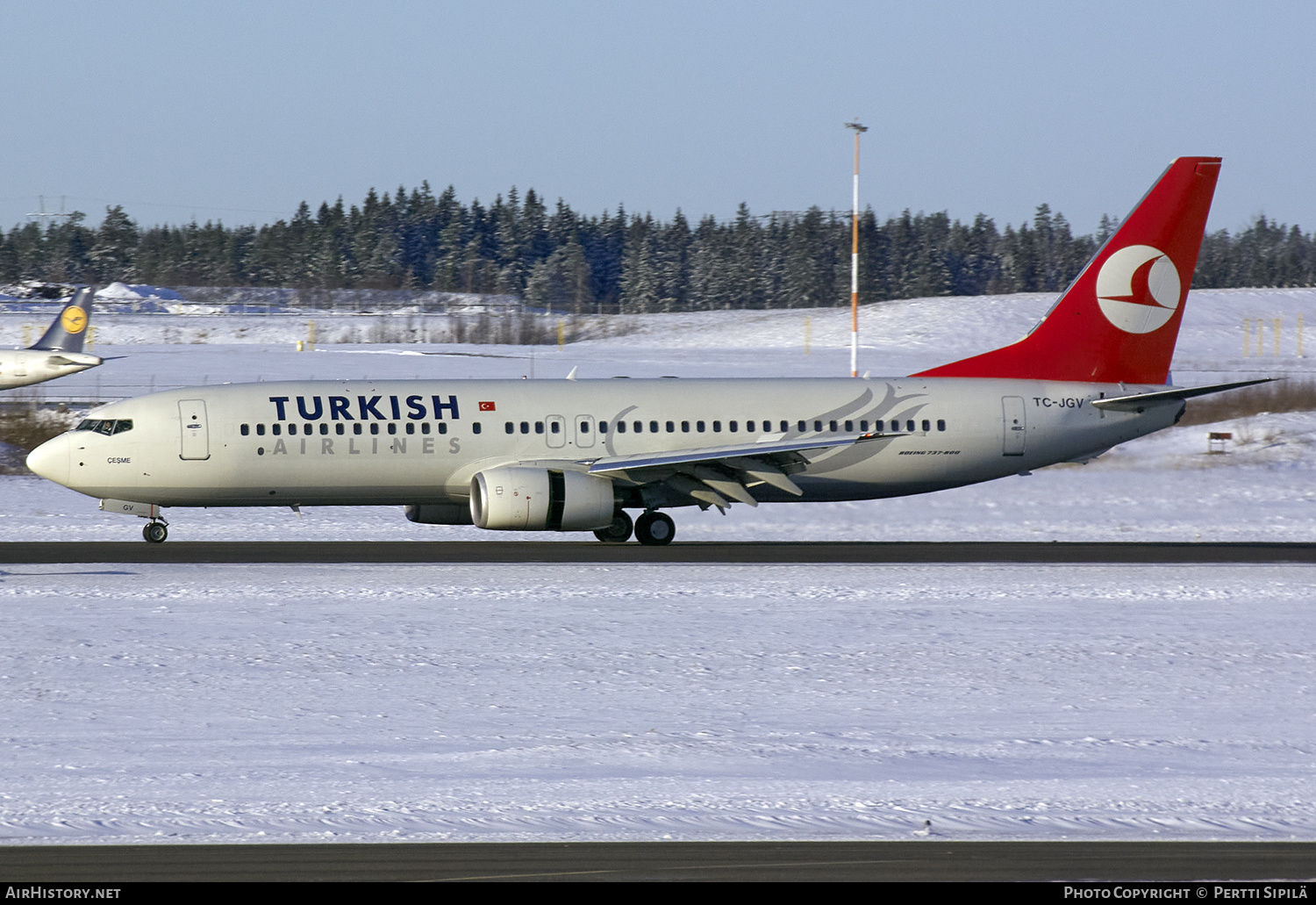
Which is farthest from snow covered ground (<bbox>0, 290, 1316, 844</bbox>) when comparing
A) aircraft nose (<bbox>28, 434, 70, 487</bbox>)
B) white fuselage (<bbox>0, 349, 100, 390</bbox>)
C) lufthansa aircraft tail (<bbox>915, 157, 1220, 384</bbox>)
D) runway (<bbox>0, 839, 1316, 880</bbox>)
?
white fuselage (<bbox>0, 349, 100, 390</bbox>)

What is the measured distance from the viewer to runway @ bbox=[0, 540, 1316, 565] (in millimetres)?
26344

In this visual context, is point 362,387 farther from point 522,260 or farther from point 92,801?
point 522,260

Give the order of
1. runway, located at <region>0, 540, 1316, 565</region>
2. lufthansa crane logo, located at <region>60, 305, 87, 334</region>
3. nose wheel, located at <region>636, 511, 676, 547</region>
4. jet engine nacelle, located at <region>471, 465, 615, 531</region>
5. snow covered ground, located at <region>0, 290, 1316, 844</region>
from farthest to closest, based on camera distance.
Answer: lufthansa crane logo, located at <region>60, 305, 87, 334</region>
nose wheel, located at <region>636, 511, 676, 547</region>
jet engine nacelle, located at <region>471, 465, 615, 531</region>
runway, located at <region>0, 540, 1316, 565</region>
snow covered ground, located at <region>0, 290, 1316, 844</region>

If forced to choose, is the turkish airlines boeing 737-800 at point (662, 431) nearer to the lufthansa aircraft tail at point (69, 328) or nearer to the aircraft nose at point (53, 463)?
the aircraft nose at point (53, 463)

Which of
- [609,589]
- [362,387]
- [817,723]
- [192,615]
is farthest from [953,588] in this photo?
[362,387]

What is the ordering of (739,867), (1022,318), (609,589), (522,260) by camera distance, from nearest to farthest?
1. (739,867)
2. (609,589)
3. (1022,318)
4. (522,260)

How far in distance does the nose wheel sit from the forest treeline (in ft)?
422

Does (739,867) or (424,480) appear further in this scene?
(424,480)

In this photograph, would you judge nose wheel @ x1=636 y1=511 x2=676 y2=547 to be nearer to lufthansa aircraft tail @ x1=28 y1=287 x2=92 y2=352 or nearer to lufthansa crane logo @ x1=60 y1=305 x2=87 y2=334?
lufthansa aircraft tail @ x1=28 y1=287 x2=92 y2=352

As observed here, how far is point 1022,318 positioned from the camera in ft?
316

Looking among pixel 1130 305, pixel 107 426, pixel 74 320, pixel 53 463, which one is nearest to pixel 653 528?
pixel 107 426

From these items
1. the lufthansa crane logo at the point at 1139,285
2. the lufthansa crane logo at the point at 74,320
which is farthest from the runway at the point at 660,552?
the lufthansa crane logo at the point at 74,320

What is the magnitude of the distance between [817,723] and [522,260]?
173988mm

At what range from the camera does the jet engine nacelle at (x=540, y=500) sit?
27.5 m
